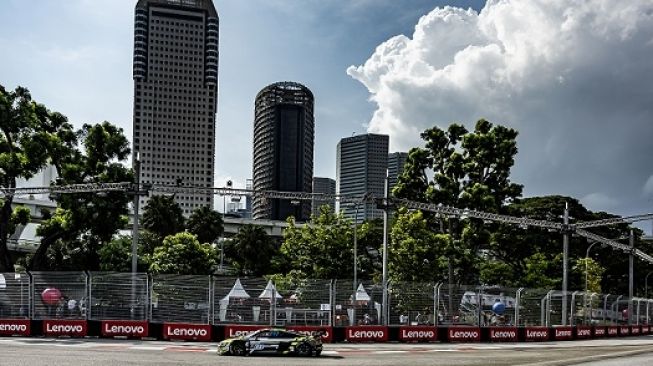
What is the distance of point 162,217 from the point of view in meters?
88.7

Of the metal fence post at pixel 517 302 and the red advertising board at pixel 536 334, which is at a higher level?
the metal fence post at pixel 517 302

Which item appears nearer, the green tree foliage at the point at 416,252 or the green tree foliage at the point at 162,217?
the green tree foliage at the point at 416,252

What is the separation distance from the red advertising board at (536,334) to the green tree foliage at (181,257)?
37.8 metres

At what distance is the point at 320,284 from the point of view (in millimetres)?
35406

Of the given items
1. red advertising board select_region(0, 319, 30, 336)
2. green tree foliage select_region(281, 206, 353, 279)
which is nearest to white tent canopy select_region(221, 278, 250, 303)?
red advertising board select_region(0, 319, 30, 336)

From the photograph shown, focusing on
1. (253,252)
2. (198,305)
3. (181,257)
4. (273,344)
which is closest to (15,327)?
(198,305)

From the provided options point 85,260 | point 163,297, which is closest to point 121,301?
point 163,297

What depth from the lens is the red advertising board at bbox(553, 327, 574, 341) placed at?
44287 mm

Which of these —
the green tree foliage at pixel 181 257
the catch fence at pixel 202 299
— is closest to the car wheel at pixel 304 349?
the catch fence at pixel 202 299

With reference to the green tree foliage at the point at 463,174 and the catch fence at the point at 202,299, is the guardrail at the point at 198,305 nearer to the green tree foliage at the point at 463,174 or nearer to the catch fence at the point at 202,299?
the catch fence at the point at 202,299

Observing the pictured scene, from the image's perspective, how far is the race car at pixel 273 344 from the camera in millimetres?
28250

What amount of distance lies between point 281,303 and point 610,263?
70.8m

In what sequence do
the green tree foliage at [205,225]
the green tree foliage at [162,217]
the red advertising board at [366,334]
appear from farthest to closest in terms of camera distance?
the green tree foliage at [205,225], the green tree foliage at [162,217], the red advertising board at [366,334]

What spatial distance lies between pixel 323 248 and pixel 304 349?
119 feet
